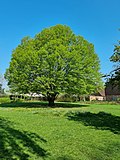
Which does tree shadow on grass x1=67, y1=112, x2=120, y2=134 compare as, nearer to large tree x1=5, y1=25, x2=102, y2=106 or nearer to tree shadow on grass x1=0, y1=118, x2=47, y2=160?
tree shadow on grass x1=0, y1=118, x2=47, y2=160

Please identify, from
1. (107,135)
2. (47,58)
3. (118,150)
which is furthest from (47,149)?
(47,58)

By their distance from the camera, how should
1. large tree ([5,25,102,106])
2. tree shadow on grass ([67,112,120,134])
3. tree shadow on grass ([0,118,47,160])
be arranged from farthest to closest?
1. large tree ([5,25,102,106])
2. tree shadow on grass ([67,112,120,134])
3. tree shadow on grass ([0,118,47,160])

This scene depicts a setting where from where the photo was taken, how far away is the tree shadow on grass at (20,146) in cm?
757

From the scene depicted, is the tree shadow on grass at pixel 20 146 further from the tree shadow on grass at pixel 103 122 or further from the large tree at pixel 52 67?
the large tree at pixel 52 67

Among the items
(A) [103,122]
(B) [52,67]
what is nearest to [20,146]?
(A) [103,122]

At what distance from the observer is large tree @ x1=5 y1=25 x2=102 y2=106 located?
3450cm

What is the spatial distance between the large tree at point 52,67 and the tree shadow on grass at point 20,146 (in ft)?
76.5

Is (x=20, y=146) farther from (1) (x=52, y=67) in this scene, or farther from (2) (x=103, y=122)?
(1) (x=52, y=67)

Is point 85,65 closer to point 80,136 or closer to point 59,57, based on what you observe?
point 59,57

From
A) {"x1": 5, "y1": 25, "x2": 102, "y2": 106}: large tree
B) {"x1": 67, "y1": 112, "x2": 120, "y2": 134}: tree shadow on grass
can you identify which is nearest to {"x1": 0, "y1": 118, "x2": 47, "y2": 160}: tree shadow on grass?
{"x1": 67, "y1": 112, "x2": 120, "y2": 134}: tree shadow on grass

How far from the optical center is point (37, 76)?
3525cm

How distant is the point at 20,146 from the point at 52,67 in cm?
2660

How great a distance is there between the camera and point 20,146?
28.4ft

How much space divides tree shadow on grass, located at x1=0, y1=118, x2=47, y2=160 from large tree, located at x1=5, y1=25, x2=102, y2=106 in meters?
23.3
